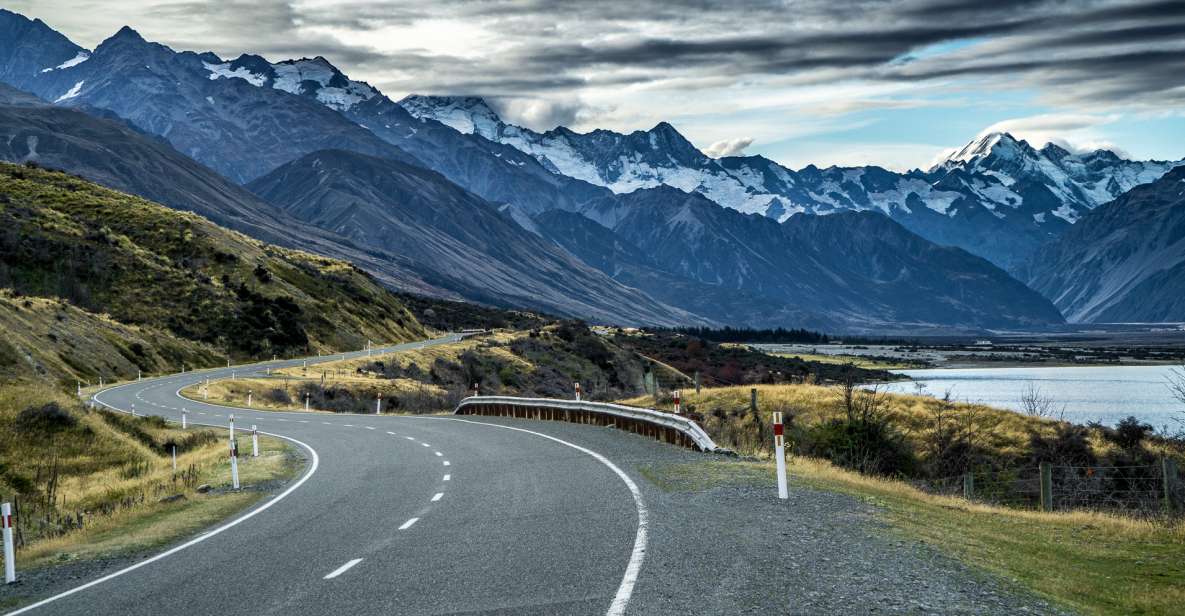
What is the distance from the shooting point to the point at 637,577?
36.9 ft

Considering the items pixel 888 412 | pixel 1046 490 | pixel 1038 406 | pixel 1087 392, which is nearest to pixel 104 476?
pixel 1046 490

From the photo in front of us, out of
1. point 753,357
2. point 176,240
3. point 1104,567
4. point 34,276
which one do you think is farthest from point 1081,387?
point 1104,567

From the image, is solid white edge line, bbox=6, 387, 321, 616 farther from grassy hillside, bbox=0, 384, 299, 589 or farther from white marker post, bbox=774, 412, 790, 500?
white marker post, bbox=774, 412, 790, 500

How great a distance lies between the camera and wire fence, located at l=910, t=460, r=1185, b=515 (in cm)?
2628

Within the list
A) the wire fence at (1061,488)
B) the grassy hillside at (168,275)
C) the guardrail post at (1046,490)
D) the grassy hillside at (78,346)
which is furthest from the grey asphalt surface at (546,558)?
the grassy hillside at (168,275)

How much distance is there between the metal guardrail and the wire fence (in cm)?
539

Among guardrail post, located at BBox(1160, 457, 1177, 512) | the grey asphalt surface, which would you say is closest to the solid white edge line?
the grey asphalt surface

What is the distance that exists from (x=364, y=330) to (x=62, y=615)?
350ft

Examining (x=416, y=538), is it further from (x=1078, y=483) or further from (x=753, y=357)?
(x=753, y=357)

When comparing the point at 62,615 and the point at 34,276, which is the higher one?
the point at 34,276

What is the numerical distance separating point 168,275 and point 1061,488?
82975 millimetres

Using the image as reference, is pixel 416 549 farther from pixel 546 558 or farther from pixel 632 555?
pixel 632 555

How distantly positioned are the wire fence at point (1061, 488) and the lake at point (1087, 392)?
29399 millimetres

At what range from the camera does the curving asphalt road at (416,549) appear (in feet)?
35.9
